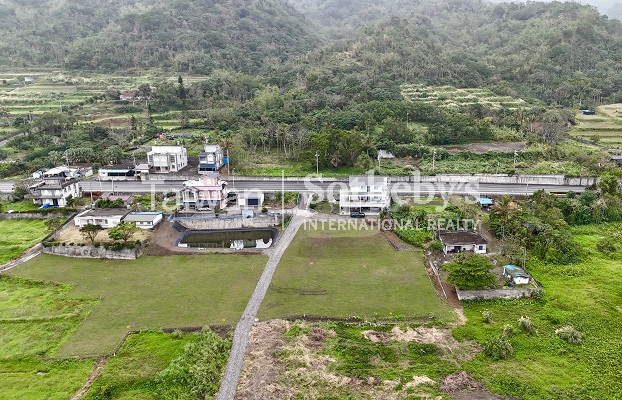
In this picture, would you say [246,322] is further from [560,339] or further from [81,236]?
[81,236]

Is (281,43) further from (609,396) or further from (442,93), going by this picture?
(609,396)

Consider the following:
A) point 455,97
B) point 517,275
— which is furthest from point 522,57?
point 517,275

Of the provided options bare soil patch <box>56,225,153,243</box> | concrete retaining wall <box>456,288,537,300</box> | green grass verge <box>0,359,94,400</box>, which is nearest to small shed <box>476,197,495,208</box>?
concrete retaining wall <box>456,288,537,300</box>

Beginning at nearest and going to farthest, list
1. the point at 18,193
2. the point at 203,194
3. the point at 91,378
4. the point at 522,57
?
the point at 91,378, the point at 203,194, the point at 18,193, the point at 522,57

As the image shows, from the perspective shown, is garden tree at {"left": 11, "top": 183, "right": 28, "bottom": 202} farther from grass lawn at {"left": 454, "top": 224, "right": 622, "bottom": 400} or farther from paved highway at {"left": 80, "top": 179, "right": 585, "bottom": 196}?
grass lawn at {"left": 454, "top": 224, "right": 622, "bottom": 400}

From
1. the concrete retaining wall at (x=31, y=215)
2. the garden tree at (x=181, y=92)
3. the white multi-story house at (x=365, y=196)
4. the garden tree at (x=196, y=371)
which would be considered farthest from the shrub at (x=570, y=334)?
the garden tree at (x=181, y=92)

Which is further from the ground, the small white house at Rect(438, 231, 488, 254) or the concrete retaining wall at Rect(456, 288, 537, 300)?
the small white house at Rect(438, 231, 488, 254)

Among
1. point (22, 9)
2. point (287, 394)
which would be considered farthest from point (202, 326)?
point (22, 9)
